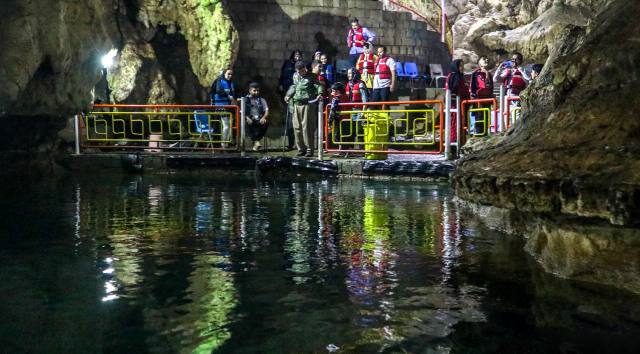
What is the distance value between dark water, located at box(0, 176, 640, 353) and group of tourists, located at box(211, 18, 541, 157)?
7727 millimetres

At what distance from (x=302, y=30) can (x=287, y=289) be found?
21204 millimetres

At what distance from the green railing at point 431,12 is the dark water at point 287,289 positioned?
2207cm

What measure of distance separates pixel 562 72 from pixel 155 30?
19935 millimetres

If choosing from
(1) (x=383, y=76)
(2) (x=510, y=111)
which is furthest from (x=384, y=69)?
(2) (x=510, y=111)

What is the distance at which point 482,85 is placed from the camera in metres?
15.4

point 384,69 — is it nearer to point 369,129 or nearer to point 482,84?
point 369,129

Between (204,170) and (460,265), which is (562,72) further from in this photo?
(204,170)

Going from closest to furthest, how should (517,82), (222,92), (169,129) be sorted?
(517,82) < (169,129) < (222,92)

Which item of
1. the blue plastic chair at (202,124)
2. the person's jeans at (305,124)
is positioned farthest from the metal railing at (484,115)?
the blue plastic chair at (202,124)

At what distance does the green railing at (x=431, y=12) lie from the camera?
29.0 meters

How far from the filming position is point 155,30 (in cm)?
2344

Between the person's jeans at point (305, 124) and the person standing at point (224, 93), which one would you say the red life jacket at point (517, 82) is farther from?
the person standing at point (224, 93)

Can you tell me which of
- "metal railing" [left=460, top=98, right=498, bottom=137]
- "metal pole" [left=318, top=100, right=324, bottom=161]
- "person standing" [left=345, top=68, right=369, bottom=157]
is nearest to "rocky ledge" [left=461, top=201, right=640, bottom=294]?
"metal railing" [left=460, top=98, right=498, bottom=137]

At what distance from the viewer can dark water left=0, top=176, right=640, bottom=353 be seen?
3.38 m
